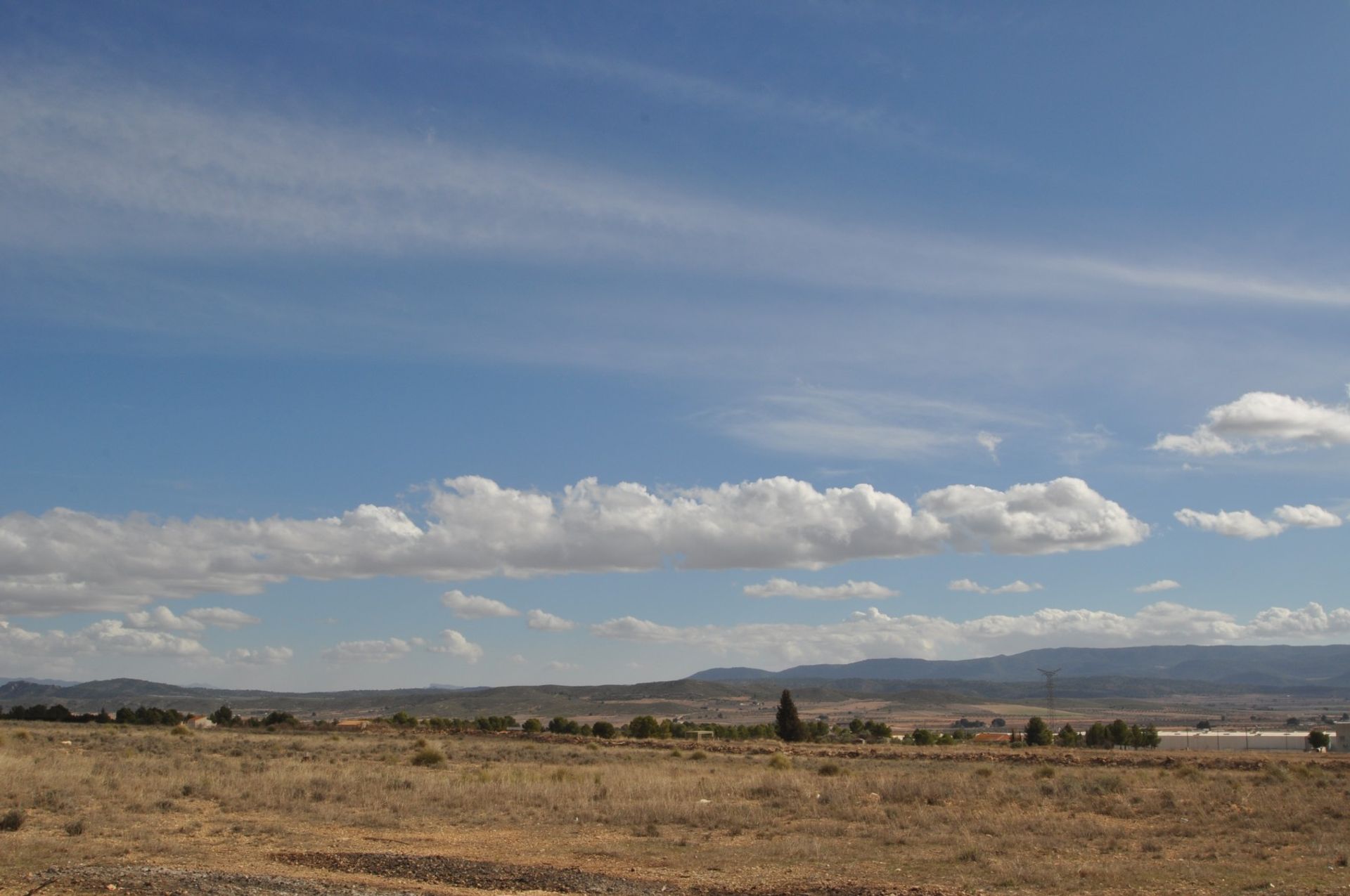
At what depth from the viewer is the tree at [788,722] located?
76500mm

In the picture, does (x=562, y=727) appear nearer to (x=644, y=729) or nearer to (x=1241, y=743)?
(x=644, y=729)

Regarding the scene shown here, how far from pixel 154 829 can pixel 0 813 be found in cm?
293

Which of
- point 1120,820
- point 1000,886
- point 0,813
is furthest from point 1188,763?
point 0,813

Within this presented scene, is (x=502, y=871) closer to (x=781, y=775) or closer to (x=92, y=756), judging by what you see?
(x=781, y=775)

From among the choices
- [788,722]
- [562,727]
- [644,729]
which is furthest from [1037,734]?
[562,727]

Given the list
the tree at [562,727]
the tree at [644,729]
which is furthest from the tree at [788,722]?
the tree at [562,727]

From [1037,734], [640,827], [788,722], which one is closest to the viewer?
[640,827]

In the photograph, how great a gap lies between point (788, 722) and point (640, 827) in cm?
5720

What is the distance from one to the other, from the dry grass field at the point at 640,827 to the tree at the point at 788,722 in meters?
36.9

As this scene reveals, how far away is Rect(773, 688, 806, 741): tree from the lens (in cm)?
7650

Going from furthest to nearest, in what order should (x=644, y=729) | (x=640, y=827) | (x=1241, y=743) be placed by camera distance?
(x=1241, y=743) → (x=644, y=729) → (x=640, y=827)

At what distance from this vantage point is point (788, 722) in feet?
253

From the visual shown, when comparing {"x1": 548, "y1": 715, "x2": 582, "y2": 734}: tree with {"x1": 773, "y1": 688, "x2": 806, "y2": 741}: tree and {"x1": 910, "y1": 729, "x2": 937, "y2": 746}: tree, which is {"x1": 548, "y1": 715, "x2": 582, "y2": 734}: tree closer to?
{"x1": 773, "y1": 688, "x2": 806, "y2": 741}: tree

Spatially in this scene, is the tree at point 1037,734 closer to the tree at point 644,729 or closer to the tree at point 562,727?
the tree at point 644,729
